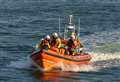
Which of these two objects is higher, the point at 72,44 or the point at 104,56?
the point at 72,44

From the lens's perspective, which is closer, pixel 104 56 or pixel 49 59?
pixel 49 59

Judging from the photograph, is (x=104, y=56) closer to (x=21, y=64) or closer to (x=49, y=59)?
(x=21, y=64)

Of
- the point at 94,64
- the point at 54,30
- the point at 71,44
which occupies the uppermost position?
the point at 71,44

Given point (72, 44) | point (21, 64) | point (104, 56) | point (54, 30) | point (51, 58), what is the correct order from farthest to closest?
point (54, 30)
point (104, 56)
point (21, 64)
point (72, 44)
point (51, 58)

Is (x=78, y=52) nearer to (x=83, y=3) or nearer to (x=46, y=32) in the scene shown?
(x=46, y=32)

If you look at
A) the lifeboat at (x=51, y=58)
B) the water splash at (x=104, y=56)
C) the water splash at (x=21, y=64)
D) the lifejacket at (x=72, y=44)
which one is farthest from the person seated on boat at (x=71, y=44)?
the water splash at (x=104, y=56)

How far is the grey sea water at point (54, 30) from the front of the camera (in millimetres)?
27625

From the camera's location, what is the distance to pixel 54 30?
4331 cm

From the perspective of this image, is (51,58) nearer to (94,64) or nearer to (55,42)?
(55,42)

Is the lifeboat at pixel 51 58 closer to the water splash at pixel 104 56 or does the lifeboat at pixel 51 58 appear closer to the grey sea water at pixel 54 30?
the grey sea water at pixel 54 30

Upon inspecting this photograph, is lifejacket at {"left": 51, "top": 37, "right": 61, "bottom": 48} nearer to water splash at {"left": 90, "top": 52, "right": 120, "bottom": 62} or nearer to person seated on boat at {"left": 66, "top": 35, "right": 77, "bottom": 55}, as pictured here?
person seated on boat at {"left": 66, "top": 35, "right": 77, "bottom": 55}

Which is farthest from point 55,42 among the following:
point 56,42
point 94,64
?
point 94,64

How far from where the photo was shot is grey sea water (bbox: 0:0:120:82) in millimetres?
27625

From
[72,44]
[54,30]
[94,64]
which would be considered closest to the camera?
[72,44]
